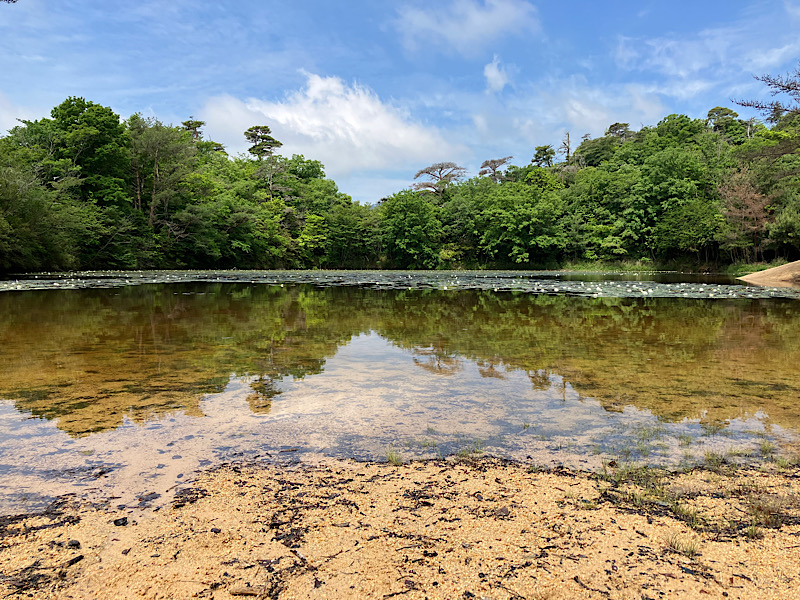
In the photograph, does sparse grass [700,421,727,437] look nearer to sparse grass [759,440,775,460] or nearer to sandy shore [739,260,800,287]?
sparse grass [759,440,775,460]

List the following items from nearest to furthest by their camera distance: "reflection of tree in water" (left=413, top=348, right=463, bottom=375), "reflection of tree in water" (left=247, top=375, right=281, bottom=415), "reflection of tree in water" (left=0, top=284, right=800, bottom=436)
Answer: "reflection of tree in water" (left=247, top=375, right=281, bottom=415)
"reflection of tree in water" (left=0, top=284, right=800, bottom=436)
"reflection of tree in water" (left=413, top=348, right=463, bottom=375)

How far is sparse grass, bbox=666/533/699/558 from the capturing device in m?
2.43

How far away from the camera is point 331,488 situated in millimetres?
3160

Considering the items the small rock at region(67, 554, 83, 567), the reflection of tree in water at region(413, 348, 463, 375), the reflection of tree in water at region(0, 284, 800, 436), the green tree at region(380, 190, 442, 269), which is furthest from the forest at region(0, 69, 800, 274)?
the small rock at region(67, 554, 83, 567)

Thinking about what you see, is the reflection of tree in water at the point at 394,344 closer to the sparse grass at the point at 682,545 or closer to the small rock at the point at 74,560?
the small rock at the point at 74,560

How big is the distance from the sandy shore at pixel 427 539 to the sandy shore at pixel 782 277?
102 feet

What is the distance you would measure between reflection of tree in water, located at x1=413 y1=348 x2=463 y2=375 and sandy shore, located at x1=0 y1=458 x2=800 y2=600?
130 inches

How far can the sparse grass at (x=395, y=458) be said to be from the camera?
3.57 metres

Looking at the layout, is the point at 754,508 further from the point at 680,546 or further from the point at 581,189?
the point at 581,189

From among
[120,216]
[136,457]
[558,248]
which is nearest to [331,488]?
[136,457]

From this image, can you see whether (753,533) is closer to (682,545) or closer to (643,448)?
(682,545)

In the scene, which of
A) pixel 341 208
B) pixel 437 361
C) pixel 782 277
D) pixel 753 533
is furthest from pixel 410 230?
pixel 753 533

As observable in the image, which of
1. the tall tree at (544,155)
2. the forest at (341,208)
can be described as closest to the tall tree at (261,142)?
the forest at (341,208)

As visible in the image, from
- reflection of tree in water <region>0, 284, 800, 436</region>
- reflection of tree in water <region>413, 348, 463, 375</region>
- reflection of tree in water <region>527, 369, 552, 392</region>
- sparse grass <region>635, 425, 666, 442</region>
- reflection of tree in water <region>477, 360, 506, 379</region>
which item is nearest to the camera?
sparse grass <region>635, 425, 666, 442</region>
